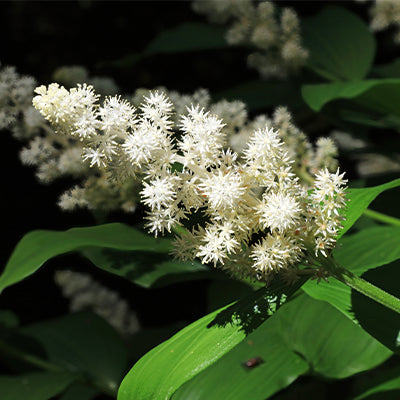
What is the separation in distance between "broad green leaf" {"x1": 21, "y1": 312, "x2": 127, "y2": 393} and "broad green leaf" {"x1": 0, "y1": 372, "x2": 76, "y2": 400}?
14cm

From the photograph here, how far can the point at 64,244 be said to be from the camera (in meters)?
1.18

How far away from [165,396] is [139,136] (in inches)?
17.3

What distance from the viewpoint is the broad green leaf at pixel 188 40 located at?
2252 millimetres

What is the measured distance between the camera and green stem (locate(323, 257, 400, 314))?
0.80m

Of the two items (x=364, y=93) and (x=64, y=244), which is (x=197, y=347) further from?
(x=364, y=93)

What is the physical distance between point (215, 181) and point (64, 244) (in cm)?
55

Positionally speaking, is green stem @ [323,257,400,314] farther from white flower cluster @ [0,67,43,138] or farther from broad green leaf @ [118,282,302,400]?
white flower cluster @ [0,67,43,138]

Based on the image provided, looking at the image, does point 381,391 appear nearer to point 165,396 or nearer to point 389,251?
point 389,251

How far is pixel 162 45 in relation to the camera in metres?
2.30

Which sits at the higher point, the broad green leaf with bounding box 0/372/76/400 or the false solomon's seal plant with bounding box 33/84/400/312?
the false solomon's seal plant with bounding box 33/84/400/312

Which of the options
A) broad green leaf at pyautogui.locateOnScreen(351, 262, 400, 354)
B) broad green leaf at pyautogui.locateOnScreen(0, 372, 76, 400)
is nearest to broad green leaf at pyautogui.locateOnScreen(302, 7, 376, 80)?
broad green leaf at pyautogui.locateOnScreen(351, 262, 400, 354)

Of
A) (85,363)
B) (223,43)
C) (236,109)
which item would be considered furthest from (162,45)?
(85,363)

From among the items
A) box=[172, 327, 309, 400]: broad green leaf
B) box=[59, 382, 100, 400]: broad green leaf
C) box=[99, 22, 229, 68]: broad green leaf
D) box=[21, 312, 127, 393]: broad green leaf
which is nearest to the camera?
box=[172, 327, 309, 400]: broad green leaf

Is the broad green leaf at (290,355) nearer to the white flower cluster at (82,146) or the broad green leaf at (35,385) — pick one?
the white flower cluster at (82,146)
